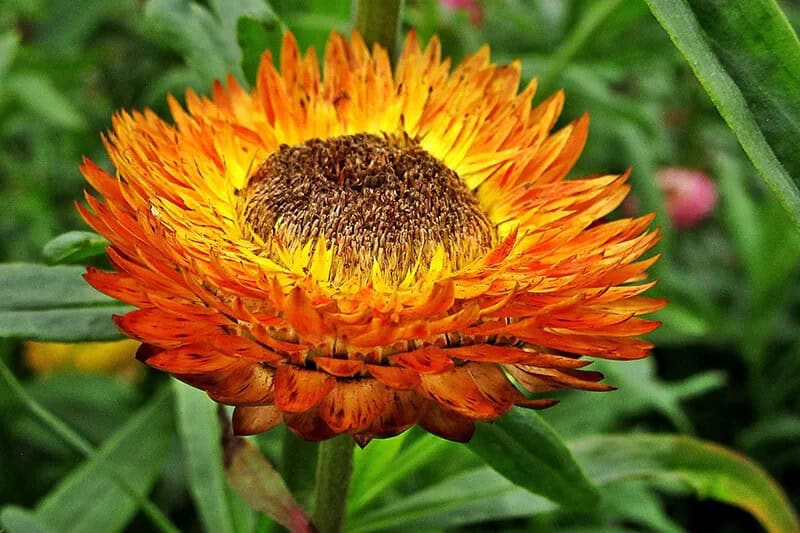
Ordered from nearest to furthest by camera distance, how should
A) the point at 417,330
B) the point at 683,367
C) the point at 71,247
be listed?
1. the point at 417,330
2. the point at 71,247
3. the point at 683,367

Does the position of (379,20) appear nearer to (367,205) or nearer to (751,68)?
(367,205)

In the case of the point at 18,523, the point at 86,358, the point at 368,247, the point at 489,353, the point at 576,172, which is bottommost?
the point at 18,523

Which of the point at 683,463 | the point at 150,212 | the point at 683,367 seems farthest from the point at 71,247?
the point at 683,367

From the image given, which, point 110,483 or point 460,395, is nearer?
point 460,395

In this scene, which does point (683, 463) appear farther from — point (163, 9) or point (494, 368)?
point (163, 9)

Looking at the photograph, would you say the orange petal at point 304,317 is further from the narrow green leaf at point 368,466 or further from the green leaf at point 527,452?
the narrow green leaf at point 368,466

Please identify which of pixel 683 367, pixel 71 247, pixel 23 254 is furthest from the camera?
pixel 683 367

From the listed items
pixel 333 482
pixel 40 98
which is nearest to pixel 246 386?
pixel 333 482
